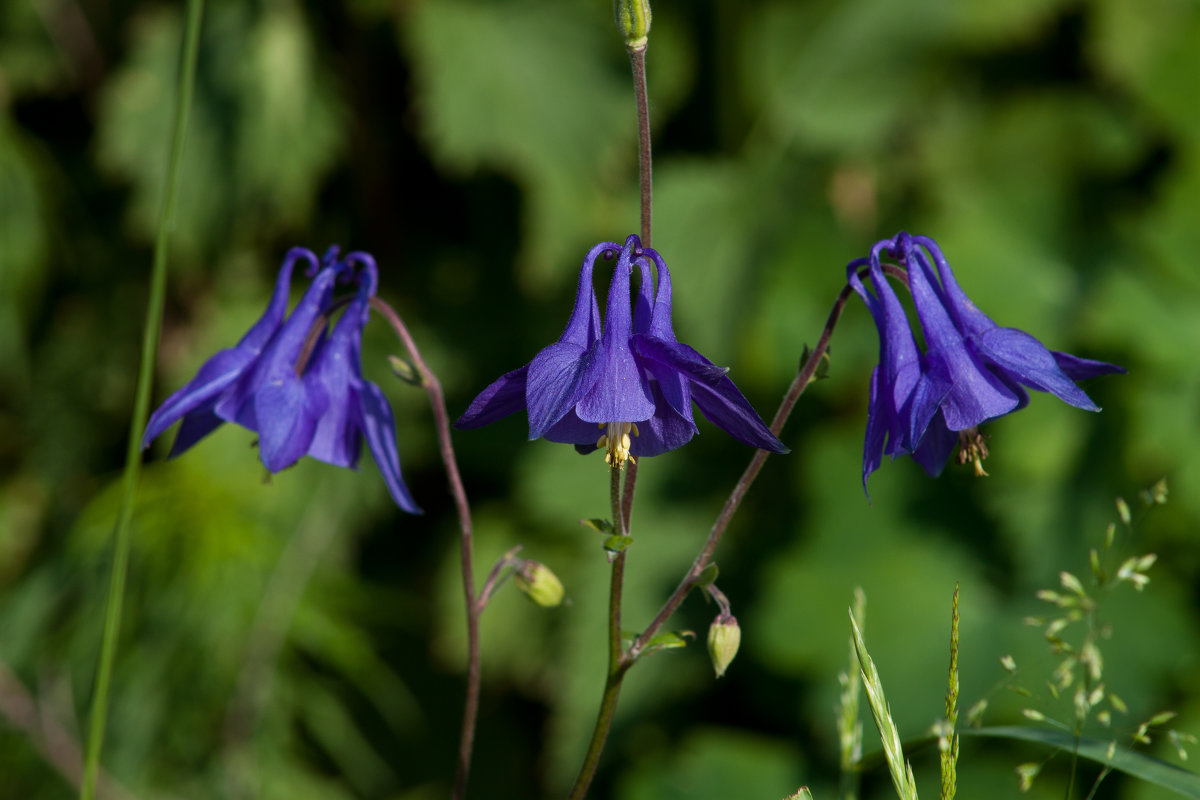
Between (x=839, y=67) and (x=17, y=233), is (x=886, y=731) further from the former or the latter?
(x=17, y=233)

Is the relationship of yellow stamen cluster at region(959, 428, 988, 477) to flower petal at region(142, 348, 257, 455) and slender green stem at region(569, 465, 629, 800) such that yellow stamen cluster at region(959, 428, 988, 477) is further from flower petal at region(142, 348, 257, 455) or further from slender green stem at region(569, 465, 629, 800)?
flower petal at region(142, 348, 257, 455)

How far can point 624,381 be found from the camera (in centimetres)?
110

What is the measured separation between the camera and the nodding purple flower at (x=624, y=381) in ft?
3.50

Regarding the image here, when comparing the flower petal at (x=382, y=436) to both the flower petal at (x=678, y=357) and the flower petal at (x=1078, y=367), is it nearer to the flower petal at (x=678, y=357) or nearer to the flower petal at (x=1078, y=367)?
the flower petal at (x=678, y=357)

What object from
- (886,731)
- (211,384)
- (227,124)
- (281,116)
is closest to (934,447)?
(886,731)

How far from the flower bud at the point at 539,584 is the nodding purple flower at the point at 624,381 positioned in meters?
0.27

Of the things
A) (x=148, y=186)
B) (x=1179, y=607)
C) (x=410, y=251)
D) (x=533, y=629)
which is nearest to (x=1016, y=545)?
→ (x=1179, y=607)

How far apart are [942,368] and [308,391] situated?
0.80 meters

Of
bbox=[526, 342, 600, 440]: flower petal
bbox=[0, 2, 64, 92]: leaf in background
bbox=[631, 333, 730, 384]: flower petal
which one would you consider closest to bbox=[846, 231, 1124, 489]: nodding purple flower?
bbox=[631, 333, 730, 384]: flower petal

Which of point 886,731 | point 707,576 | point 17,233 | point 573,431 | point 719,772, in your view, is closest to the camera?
point 886,731

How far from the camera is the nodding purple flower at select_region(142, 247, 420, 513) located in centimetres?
132

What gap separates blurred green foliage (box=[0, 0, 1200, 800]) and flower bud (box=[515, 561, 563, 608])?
58.2 inches

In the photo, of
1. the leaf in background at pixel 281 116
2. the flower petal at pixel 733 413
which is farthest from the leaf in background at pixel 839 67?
the flower petal at pixel 733 413

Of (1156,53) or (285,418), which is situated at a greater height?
(1156,53)
